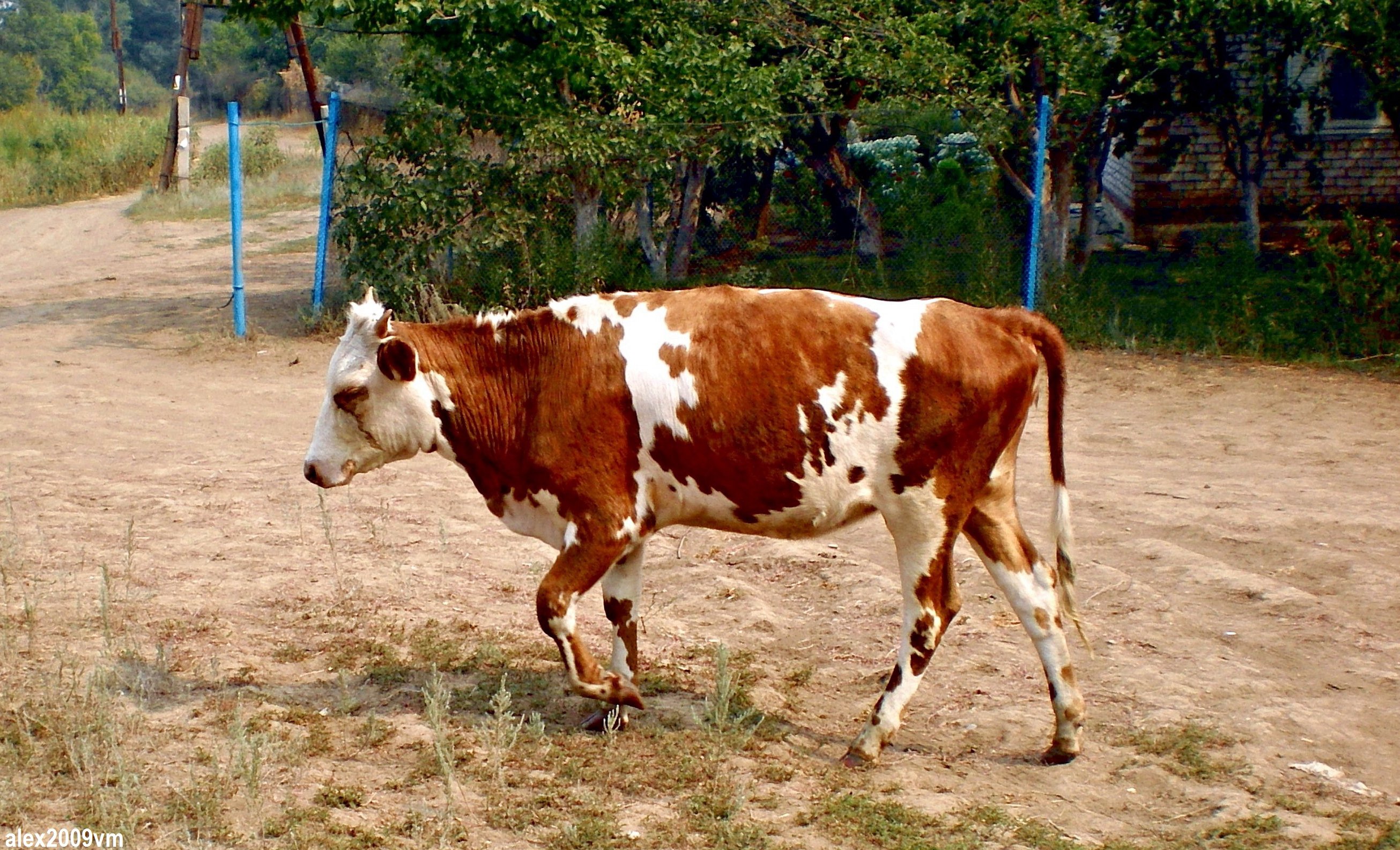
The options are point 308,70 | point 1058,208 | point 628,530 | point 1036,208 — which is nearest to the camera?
point 628,530

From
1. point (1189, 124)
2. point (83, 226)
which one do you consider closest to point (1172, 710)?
point (1189, 124)

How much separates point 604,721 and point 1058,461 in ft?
6.85

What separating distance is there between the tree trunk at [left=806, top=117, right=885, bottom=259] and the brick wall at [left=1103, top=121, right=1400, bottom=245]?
4.69 m

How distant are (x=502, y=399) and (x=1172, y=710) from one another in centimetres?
302


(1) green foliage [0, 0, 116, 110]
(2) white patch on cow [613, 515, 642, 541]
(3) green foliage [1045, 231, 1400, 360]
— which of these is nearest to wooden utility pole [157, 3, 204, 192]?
(3) green foliage [1045, 231, 1400, 360]

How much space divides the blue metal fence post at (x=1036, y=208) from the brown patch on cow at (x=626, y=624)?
8.21 metres

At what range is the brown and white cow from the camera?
5.15m

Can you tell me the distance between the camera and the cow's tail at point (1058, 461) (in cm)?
536

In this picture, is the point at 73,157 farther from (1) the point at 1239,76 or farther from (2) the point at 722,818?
(2) the point at 722,818

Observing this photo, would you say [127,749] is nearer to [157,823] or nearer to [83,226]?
[157,823]

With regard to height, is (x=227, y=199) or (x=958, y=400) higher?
(x=958, y=400)

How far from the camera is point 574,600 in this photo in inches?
205

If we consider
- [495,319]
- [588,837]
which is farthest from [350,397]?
[588,837]

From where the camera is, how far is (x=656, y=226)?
48.4ft
